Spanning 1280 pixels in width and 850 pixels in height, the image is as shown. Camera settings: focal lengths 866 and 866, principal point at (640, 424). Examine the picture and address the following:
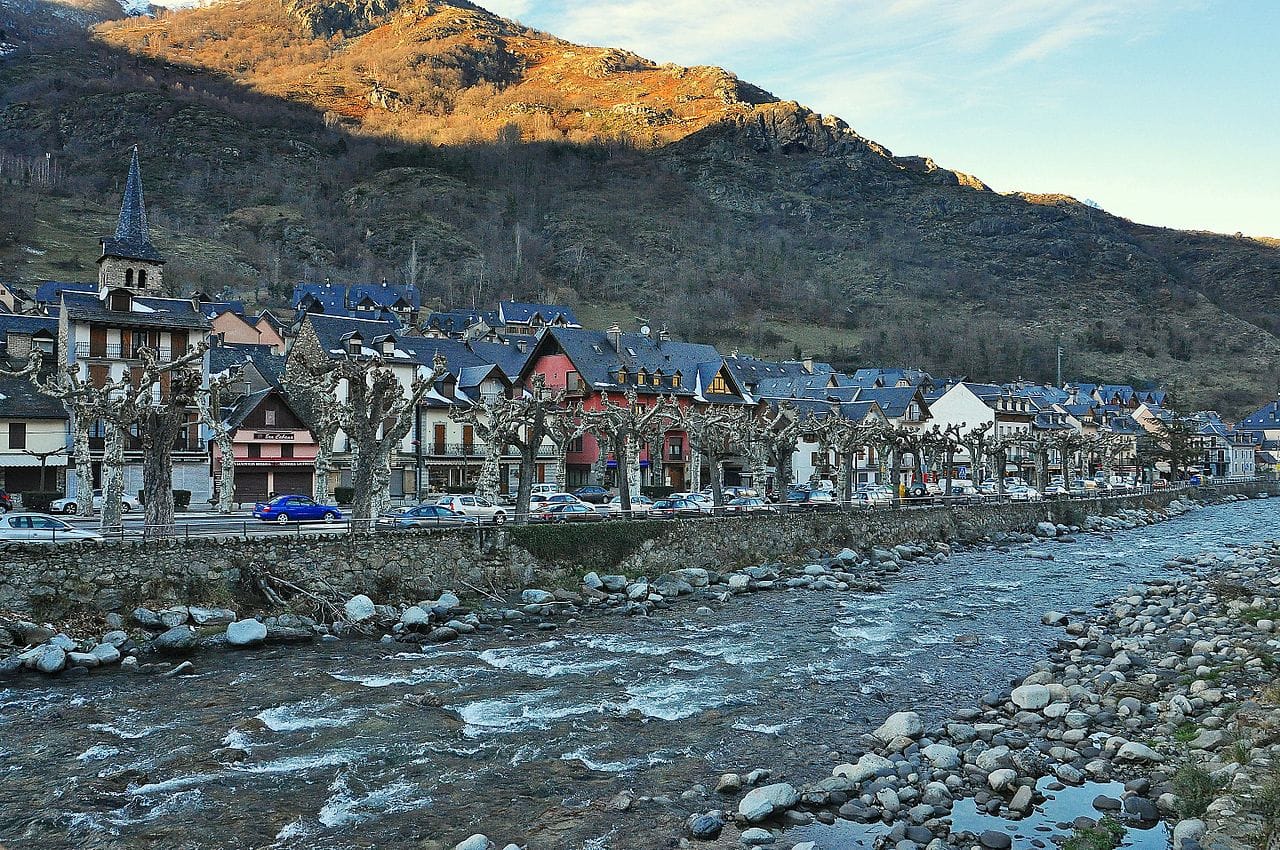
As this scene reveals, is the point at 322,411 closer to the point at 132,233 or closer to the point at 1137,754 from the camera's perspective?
the point at 1137,754

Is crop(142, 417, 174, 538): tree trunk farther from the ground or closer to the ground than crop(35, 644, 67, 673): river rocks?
farther from the ground

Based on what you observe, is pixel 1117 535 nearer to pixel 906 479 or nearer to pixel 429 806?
pixel 906 479

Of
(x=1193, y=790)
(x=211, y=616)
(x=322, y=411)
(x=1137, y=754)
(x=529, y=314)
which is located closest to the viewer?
(x=1193, y=790)

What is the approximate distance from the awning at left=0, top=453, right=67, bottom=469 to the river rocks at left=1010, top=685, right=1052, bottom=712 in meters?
58.1

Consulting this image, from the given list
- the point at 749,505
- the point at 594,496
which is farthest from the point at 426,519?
the point at 749,505

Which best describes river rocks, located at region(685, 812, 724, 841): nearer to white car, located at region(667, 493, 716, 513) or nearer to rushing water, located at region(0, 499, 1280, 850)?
rushing water, located at region(0, 499, 1280, 850)

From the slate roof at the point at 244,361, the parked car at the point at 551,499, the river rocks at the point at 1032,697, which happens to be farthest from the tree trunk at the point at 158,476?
the river rocks at the point at 1032,697

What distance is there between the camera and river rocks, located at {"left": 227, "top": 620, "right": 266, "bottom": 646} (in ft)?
89.6

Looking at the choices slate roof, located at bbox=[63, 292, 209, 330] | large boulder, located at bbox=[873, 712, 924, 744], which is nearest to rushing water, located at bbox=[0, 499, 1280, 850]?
large boulder, located at bbox=[873, 712, 924, 744]

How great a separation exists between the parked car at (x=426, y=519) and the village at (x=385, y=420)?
66.5 inches

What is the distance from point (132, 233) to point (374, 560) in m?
52.7

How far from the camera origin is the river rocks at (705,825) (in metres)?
14.8

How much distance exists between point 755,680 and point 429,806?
11526mm

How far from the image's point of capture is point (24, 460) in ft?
181
